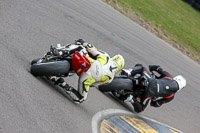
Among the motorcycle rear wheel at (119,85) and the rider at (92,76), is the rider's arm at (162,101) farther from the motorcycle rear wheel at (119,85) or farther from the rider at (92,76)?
the rider at (92,76)

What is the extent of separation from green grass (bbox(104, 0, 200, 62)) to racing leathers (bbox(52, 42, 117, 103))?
33.5 ft

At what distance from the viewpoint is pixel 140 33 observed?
13633 millimetres

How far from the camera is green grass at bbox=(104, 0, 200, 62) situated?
16766 mm

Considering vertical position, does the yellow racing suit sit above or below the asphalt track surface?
above

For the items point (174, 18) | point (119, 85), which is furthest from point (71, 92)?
point (174, 18)

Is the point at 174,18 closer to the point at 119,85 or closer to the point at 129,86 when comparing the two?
the point at 129,86

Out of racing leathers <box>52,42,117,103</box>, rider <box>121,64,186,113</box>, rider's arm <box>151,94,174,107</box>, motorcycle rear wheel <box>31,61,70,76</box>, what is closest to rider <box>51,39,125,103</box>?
racing leathers <box>52,42,117,103</box>

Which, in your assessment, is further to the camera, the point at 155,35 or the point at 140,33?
Result: the point at 155,35

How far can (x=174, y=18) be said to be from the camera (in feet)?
66.5

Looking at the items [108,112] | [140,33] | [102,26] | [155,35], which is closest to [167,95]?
→ [108,112]

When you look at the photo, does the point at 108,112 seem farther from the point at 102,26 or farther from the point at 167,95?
the point at 102,26

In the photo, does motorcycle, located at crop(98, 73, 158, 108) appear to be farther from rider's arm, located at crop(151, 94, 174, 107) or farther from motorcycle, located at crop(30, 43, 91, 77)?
motorcycle, located at crop(30, 43, 91, 77)

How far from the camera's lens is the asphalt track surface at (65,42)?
4849 millimetres

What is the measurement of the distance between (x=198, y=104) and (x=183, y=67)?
2764 millimetres
